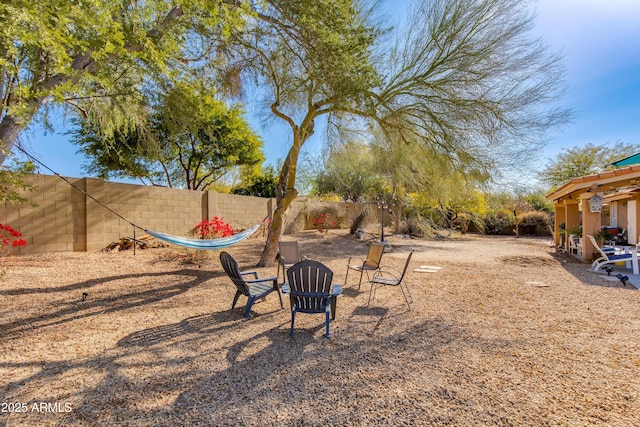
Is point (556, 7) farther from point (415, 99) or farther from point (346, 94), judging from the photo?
point (346, 94)

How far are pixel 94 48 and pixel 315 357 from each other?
4.24 meters

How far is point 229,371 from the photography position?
2436mm

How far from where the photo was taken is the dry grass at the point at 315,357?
1.95m

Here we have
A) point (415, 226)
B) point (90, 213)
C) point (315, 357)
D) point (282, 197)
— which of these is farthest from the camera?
point (415, 226)

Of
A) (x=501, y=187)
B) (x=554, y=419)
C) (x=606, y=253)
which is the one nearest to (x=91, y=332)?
(x=554, y=419)

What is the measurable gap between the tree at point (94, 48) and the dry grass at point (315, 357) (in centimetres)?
209

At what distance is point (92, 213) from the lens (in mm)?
7184

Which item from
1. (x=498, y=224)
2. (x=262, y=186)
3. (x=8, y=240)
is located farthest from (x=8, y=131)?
(x=498, y=224)

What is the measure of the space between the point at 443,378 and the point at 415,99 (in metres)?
5.23

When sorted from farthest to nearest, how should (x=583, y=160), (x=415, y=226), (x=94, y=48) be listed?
(x=583, y=160)
(x=415, y=226)
(x=94, y=48)

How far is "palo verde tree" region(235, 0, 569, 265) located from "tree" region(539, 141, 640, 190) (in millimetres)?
16305

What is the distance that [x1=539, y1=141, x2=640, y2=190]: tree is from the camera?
19.3 m

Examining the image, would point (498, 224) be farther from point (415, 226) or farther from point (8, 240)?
point (8, 240)

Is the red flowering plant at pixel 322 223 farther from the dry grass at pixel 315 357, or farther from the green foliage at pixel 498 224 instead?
the green foliage at pixel 498 224
